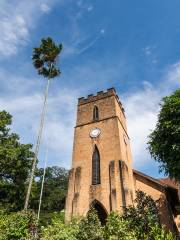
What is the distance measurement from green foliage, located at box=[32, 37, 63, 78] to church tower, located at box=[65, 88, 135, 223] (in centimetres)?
745

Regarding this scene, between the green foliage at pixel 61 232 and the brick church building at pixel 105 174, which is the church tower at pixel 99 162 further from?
the green foliage at pixel 61 232

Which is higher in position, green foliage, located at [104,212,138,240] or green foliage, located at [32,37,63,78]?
green foliage, located at [32,37,63,78]

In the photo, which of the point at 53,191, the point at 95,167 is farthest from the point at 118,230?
the point at 53,191

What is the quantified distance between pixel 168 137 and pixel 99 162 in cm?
867

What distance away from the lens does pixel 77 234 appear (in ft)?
39.4

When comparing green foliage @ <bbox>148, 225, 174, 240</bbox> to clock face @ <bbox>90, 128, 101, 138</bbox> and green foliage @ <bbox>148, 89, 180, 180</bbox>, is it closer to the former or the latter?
green foliage @ <bbox>148, 89, 180, 180</bbox>

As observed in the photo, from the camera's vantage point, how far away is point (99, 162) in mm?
25906

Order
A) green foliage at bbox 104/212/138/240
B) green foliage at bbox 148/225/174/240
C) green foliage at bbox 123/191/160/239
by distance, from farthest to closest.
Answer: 1. green foliage at bbox 123/191/160/239
2. green foliage at bbox 104/212/138/240
3. green foliage at bbox 148/225/174/240

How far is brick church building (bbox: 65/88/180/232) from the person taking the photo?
22.7 metres

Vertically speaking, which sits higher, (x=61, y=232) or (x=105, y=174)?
(x=105, y=174)

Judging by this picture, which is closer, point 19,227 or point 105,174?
point 19,227

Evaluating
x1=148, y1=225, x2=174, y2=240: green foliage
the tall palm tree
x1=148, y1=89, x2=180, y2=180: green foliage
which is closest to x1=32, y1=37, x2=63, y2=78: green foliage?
the tall palm tree

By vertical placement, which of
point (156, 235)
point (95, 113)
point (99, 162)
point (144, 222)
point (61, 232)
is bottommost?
point (156, 235)

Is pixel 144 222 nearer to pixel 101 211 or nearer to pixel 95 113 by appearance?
pixel 101 211
